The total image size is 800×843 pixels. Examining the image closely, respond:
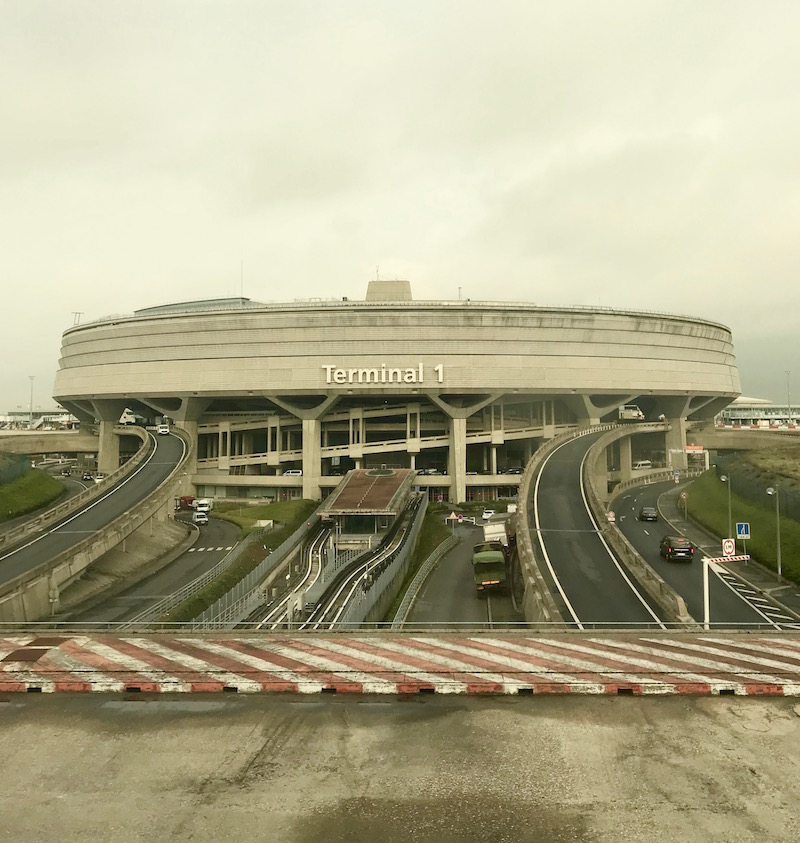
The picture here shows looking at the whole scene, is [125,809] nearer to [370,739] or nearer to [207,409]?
[370,739]

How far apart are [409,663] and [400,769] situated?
19.5 ft

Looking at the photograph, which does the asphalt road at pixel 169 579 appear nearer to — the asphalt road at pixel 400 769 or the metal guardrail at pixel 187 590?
the metal guardrail at pixel 187 590

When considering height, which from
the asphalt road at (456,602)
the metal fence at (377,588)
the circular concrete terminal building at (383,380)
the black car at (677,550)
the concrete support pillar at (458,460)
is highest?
the circular concrete terminal building at (383,380)

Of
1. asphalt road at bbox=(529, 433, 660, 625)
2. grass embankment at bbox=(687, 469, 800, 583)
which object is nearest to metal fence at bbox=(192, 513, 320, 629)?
asphalt road at bbox=(529, 433, 660, 625)

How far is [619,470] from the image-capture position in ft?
356

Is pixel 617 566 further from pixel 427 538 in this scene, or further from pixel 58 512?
pixel 58 512

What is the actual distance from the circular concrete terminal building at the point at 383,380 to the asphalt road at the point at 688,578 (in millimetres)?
25367

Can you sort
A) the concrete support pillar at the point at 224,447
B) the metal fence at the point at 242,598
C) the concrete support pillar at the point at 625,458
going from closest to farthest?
the metal fence at the point at 242,598 < the concrete support pillar at the point at 224,447 < the concrete support pillar at the point at 625,458

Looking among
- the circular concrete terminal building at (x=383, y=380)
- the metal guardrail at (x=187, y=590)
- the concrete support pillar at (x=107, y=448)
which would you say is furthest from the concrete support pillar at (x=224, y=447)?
the metal guardrail at (x=187, y=590)

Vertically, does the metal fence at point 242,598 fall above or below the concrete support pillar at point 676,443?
below

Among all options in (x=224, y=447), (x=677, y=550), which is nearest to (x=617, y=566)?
(x=677, y=550)

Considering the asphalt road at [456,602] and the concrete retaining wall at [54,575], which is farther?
the asphalt road at [456,602]

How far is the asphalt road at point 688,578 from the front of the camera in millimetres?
38444

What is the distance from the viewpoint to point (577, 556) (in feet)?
158
